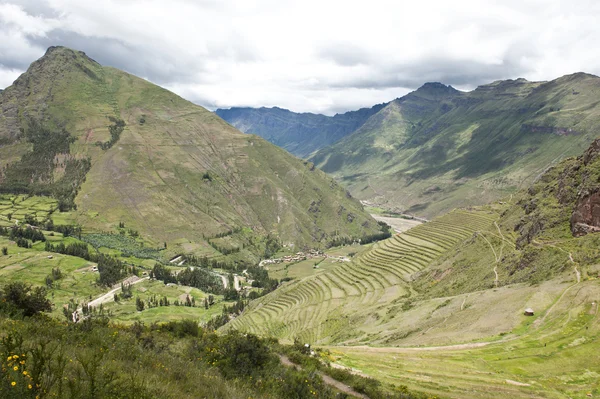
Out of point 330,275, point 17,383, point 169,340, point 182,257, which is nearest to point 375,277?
point 330,275

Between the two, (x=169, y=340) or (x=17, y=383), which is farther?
(x=169, y=340)

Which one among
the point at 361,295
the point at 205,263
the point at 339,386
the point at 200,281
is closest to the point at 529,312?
the point at 339,386

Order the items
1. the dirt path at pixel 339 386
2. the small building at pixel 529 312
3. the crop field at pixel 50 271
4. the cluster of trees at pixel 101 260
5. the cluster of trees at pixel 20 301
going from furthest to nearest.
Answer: the cluster of trees at pixel 101 260, the crop field at pixel 50 271, the small building at pixel 529 312, the cluster of trees at pixel 20 301, the dirt path at pixel 339 386

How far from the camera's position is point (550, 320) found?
116 feet

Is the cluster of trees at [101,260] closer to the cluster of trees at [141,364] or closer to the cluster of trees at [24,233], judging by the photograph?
the cluster of trees at [24,233]

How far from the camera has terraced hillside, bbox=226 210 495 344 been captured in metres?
60.8

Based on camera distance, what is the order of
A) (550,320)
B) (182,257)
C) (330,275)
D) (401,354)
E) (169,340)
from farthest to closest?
1. (182,257)
2. (330,275)
3. (550,320)
4. (401,354)
5. (169,340)

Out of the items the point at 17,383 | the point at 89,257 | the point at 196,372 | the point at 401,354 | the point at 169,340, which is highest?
the point at 17,383

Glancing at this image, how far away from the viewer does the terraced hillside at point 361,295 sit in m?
60.8

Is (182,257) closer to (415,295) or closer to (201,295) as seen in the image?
(201,295)

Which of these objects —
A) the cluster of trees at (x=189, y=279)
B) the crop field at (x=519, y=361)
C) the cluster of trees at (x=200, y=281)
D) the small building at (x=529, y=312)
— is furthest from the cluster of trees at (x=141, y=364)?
the cluster of trees at (x=189, y=279)

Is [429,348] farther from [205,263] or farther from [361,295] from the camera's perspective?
[205,263]

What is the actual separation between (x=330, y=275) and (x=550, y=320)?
70.4 m

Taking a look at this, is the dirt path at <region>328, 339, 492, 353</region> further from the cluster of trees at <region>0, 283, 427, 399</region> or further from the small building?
the cluster of trees at <region>0, 283, 427, 399</region>
